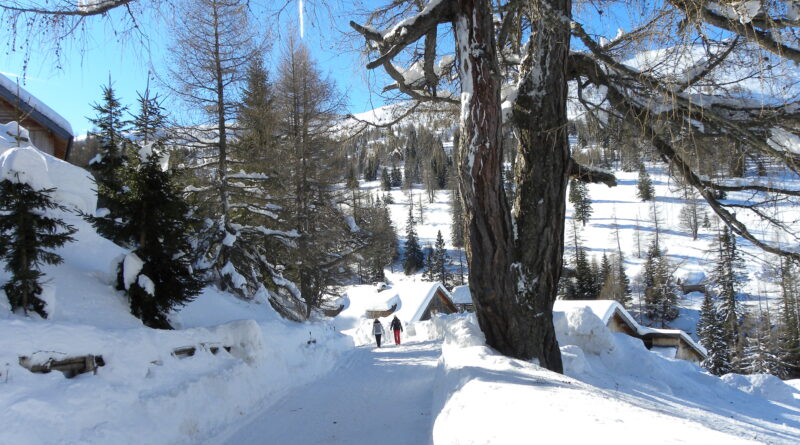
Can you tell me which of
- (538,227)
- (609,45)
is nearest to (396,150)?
(538,227)

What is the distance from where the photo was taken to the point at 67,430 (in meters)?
4.09

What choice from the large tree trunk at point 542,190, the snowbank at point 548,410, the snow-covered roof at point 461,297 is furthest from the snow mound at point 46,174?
the snow-covered roof at point 461,297

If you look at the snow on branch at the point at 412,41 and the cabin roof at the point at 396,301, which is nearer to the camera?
the snow on branch at the point at 412,41

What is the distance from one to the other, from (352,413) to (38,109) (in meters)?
12.6

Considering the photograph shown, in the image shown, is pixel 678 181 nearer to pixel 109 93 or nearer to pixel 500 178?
pixel 500 178

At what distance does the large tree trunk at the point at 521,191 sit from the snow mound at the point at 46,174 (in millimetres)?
5159

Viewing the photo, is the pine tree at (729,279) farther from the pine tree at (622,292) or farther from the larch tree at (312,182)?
the pine tree at (622,292)

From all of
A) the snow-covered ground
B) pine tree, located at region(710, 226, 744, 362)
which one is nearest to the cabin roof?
pine tree, located at region(710, 226, 744, 362)

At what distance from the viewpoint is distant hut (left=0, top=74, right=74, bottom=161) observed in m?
11.8

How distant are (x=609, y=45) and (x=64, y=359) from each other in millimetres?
7036

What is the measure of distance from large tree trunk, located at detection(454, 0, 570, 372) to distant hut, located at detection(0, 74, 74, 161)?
12.1m

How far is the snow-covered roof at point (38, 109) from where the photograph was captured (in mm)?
11492

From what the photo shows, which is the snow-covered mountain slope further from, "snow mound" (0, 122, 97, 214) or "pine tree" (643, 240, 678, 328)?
"pine tree" (643, 240, 678, 328)

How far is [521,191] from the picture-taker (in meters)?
5.88
